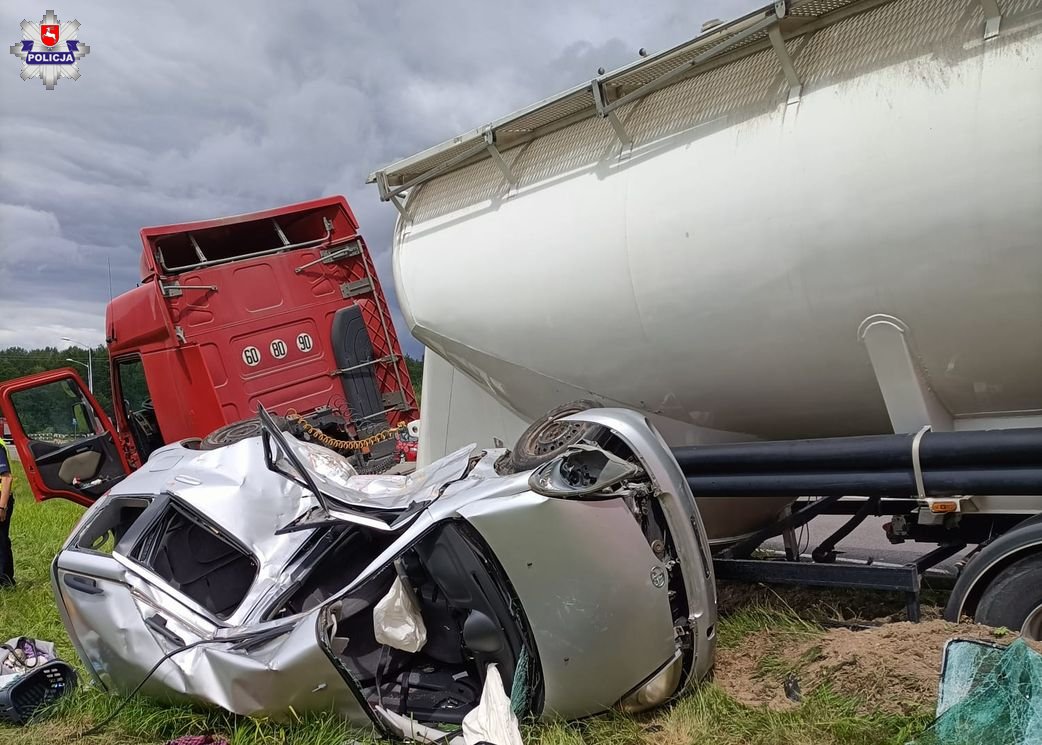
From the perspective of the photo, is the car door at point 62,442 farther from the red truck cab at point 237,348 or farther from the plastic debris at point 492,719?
the plastic debris at point 492,719

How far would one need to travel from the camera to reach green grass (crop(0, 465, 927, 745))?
286 centimetres

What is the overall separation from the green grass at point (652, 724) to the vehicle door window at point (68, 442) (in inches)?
156

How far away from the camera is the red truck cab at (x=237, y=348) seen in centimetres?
750

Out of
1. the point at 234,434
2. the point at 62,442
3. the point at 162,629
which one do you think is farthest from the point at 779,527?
the point at 62,442

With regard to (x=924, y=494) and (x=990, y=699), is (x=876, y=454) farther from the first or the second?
(x=990, y=699)

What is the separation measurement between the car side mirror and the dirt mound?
950 mm

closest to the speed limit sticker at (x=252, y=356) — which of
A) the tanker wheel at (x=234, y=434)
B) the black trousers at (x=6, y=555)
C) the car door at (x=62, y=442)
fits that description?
the car door at (x=62, y=442)

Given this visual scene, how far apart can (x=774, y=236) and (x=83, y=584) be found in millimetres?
3460

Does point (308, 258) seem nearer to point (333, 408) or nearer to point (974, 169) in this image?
point (333, 408)

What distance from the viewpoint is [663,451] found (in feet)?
10.5

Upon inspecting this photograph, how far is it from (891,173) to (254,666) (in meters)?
3.11

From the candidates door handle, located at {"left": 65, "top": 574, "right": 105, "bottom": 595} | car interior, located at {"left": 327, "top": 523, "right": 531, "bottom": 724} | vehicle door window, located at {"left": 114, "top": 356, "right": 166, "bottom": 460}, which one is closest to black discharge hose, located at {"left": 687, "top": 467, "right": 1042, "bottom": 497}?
car interior, located at {"left": 327, "top": 523, "right": 531, "bottom": 724}

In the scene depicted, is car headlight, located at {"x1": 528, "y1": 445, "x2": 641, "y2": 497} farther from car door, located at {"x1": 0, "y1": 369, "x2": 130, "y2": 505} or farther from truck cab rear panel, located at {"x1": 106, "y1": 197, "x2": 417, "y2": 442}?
car door, located at {"x1": 0, "y1": 369, "x2": 130, "y2": 505}

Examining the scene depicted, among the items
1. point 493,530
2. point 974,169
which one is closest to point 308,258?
point 493,530
